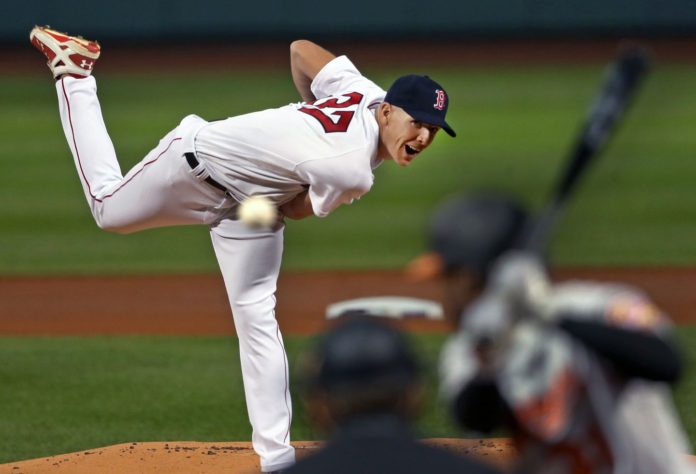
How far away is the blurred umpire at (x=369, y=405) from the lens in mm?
1948

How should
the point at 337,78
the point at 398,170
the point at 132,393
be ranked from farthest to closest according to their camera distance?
the point at 398,170, the point at 132,393, the point at 337,78

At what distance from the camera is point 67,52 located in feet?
17.9

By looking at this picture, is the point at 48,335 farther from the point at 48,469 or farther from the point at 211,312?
A: the point at 48,469

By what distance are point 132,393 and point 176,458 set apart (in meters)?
1.42

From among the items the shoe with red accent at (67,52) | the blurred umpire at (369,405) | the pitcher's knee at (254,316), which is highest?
the shoe with red accent at (67,52)

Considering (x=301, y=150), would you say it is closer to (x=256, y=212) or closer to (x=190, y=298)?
(x=256, y=212)

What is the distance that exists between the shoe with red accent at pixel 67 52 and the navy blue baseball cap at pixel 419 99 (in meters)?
1.46

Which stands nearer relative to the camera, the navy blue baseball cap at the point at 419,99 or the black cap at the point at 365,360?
the black cap at the point at 365,360

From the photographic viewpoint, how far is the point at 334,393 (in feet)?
6.80

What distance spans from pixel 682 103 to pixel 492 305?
18.3m

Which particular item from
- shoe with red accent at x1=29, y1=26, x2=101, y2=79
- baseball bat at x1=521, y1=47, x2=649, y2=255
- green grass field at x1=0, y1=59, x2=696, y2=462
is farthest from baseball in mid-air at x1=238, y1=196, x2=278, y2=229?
baseball bat at x1=521, y1=47, x2=649, y2=255

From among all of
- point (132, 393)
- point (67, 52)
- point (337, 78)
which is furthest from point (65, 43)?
point (132, 393)

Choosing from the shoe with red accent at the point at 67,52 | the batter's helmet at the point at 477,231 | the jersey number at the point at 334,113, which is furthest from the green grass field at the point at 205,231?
the shoe with red accent at the point at 67,52

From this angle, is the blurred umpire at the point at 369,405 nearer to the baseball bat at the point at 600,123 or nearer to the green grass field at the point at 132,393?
the baseball bat at the point at 600,123
